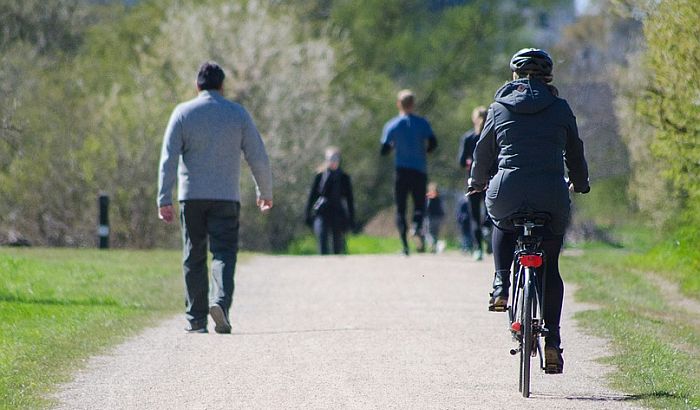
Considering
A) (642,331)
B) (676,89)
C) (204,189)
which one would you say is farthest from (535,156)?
(676,89)

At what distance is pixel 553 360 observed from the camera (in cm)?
862

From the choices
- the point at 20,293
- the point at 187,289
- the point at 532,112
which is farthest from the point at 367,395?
the point at 20,293

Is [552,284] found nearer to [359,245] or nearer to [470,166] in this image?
[470,166]

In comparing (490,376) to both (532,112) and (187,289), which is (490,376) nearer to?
(532,112)

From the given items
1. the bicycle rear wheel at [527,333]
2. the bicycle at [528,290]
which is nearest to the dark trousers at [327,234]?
the bicycle at [528,290]

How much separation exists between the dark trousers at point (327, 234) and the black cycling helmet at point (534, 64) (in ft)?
50.2

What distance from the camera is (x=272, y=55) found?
34969 millimetres

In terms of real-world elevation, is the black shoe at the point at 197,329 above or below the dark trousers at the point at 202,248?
below

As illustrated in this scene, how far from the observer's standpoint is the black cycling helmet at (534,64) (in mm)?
8750

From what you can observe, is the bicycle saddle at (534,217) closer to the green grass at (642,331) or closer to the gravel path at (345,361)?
the gravel path at (345,361)

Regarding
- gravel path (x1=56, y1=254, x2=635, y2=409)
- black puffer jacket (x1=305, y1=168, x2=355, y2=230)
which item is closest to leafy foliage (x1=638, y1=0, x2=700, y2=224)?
gravel path (x1=56, y1=254, x2=635, y2=409)

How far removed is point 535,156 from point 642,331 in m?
3.60

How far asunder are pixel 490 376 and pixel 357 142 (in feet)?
107

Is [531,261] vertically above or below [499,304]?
above
